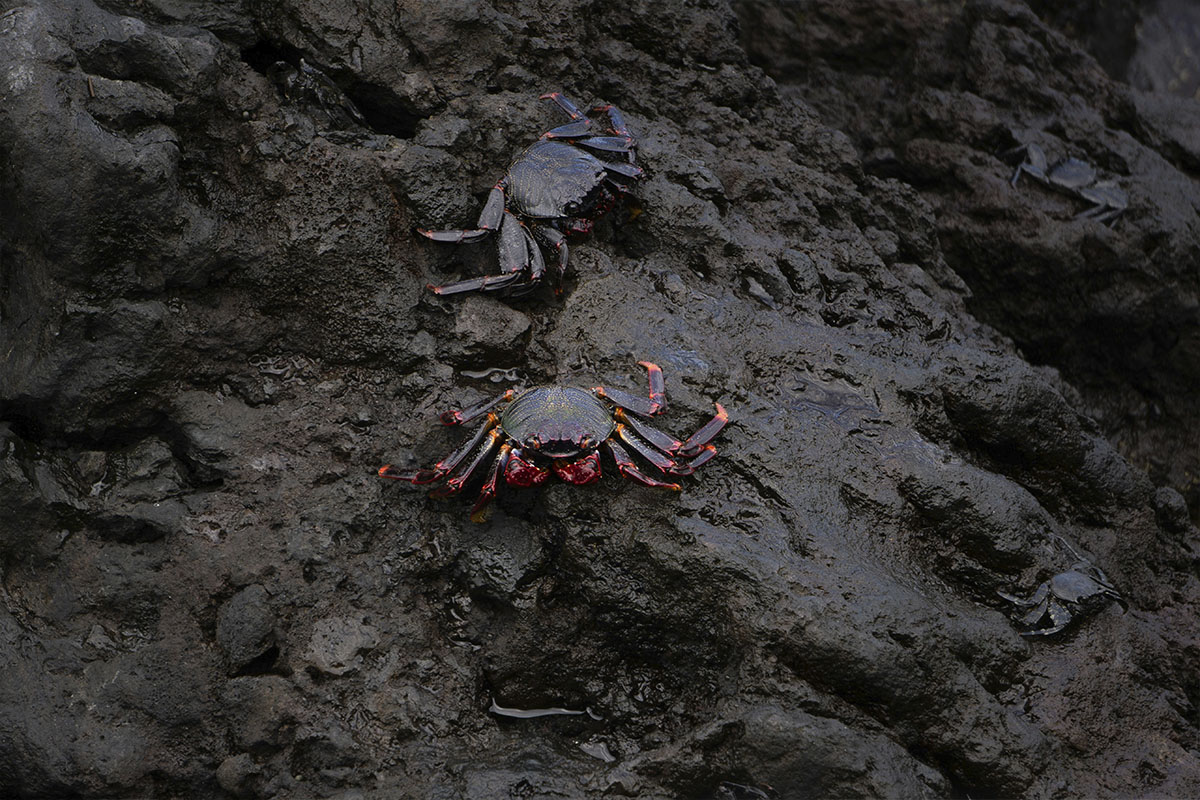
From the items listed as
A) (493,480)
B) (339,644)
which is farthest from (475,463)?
(339,644)

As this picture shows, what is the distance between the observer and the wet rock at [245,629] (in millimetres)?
3943

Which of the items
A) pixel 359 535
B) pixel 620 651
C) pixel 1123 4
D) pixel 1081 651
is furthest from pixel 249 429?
pixel 1123 4

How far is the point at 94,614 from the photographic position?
3.99 metres

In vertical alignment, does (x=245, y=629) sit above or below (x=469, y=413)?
below

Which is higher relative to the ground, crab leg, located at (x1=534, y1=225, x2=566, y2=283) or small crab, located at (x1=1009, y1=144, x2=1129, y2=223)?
small crab, located at (x1=1009, y1=144, x2=1129, y2=223)

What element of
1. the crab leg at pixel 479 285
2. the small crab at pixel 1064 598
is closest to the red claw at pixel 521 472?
the crab leg at pixel 479 285

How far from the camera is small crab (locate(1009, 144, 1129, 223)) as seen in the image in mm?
5852

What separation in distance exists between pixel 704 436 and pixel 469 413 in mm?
947

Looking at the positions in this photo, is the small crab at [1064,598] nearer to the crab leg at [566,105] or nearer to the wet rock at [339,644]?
the wet rock at [339,644]

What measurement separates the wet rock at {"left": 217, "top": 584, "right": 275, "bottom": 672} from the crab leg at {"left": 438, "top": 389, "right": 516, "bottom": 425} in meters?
0.98

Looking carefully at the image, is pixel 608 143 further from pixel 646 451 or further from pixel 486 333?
pixel 646 451

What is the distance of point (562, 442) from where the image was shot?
157 inches

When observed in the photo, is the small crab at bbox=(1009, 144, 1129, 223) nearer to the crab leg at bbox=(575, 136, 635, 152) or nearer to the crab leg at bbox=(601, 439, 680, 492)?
the crab leg at bbox=(575, 136, 635, 152)

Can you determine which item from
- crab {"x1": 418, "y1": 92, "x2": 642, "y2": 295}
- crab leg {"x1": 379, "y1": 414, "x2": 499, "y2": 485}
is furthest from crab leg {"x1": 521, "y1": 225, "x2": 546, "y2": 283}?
crab leg {"x1": 379, "y1": 414, "x2": 499, "y2": 485}
